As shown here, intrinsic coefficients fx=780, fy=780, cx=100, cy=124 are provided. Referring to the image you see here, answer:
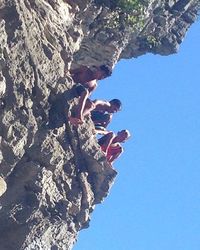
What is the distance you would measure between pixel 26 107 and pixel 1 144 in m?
1.28

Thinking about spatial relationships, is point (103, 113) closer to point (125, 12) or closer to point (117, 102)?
point (117, 102)

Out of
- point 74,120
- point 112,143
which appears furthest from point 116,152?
point 74,120

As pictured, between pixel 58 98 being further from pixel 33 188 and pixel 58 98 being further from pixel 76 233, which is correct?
pixel 76 233

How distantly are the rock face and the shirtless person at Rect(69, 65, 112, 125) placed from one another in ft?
0.87

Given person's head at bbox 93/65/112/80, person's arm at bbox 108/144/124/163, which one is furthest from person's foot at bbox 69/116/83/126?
person's arm at bbox 108/144/124/163

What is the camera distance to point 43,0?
23.3 m

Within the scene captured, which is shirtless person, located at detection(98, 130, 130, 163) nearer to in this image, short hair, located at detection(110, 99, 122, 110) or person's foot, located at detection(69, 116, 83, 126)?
short hair, located at detection(110, 99, 122, 110)

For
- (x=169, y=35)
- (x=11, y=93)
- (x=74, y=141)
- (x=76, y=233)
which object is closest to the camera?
(x=11, y=93)

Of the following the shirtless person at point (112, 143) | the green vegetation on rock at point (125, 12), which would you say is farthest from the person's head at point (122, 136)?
the green vegetation on rock at point (125, 12)

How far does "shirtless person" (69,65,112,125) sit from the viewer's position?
23891mm

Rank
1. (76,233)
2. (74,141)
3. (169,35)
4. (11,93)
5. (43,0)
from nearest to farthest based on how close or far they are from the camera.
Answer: (11,93) → (43,0) → (74,141) → (76,233) → (169,35)

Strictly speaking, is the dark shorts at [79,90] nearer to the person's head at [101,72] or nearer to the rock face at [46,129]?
the rock face at [46,129]

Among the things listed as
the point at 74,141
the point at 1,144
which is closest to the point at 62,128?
the point at 74,141

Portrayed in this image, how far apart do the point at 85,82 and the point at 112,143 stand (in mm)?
2892
